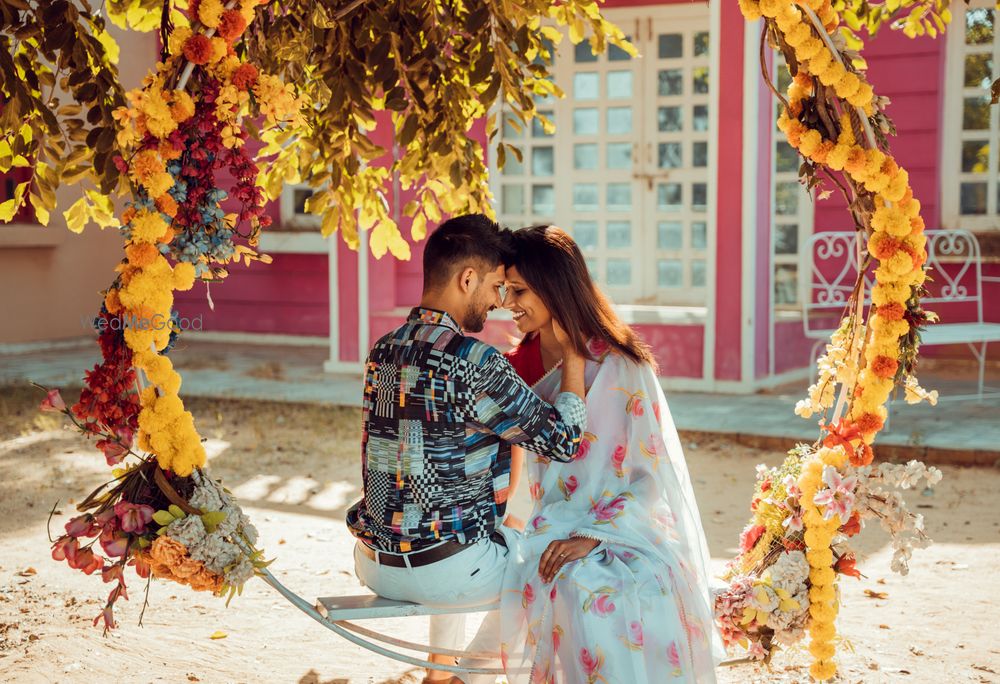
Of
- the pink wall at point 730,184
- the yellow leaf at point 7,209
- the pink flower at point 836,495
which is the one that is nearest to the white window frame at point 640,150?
the pink wall at point 730,184

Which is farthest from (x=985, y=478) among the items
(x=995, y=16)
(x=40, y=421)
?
(x=40, y=421)

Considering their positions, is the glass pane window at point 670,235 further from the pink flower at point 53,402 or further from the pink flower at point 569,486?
the pink flower at point 53,402

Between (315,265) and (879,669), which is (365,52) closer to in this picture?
(879,669)

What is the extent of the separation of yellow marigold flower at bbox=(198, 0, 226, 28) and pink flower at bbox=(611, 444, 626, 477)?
1514mm

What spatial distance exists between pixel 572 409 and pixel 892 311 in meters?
0.90

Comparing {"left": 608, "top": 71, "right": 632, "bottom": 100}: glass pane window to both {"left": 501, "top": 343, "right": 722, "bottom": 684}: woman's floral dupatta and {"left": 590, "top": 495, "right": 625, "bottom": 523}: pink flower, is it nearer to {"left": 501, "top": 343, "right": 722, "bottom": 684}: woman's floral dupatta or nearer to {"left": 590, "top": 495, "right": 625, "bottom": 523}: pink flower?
{"left": 501, "top": 343, "right": 722, "bottom": 684}: woman's floral dupatta

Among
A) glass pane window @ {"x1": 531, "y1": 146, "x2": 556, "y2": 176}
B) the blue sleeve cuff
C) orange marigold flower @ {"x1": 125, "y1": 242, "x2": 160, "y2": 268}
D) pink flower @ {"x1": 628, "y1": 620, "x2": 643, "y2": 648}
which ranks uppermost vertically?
glass pane window @ {"x1": 531, "y1": 146, "x2": 556, "y2": 176}

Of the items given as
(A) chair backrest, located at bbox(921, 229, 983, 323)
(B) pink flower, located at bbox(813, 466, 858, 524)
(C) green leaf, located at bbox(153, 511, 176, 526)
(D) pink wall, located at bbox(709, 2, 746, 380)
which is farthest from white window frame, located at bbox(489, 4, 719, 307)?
(C) green leaf, located at bbox(153, 511, 176, 526)

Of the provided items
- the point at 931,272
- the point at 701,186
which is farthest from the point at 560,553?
the point at 701,186

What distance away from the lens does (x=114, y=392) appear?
2.54m

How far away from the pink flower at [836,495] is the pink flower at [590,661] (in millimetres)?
710

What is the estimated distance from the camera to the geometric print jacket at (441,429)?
2.70 meters

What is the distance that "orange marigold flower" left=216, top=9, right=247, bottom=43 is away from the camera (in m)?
2.56

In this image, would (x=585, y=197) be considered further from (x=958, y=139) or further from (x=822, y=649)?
(x=822, y=649)
